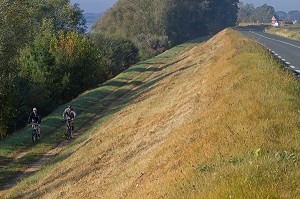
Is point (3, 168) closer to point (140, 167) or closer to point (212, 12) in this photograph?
point (140, 167)

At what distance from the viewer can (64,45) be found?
1869 inches

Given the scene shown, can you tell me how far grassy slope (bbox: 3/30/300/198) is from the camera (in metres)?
6.96

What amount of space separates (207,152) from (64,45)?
39.4 meters

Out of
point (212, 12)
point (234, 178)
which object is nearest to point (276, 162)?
point (234, 178)

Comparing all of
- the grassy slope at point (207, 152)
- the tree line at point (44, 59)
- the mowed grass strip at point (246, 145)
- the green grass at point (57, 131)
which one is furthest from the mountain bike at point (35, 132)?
the mowed grass strip at point (246, 145)

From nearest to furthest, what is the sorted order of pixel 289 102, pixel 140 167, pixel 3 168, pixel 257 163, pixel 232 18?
1. pixel 257 163
2. pixel 289 102
3. pixel 140 167
4. pixel 3 168
5. pixel 232 18

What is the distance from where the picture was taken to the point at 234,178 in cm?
671

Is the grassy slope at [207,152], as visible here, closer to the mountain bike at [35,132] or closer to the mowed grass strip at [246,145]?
the mowed grass strip at [246,145]

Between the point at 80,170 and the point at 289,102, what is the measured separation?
8.20 meters

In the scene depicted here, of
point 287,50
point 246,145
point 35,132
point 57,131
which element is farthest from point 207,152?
point 287,50

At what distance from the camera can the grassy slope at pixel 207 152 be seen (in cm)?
696

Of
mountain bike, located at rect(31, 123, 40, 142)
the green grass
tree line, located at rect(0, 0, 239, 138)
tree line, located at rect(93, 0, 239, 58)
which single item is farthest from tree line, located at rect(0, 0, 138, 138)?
tree line, located at rect(93, 0, 239, 58)

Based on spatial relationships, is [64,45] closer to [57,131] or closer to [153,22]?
[57,131]

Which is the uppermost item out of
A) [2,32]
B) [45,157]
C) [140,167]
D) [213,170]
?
[2,32]
